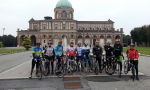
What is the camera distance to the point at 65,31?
61750mm

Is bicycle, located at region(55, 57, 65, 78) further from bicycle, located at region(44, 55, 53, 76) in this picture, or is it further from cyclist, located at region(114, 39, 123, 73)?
cyclist, located at region(114, 39, 123, 73)

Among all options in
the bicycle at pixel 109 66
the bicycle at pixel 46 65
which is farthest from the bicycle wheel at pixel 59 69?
→ the bicycle at pixel 109 66

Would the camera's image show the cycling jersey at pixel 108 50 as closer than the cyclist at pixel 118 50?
No

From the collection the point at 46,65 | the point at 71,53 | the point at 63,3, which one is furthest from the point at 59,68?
the point at 63,3

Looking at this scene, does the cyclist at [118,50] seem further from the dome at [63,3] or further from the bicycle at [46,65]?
the dome at [63,3]

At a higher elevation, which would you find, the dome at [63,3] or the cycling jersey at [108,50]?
the dome at [63,3]

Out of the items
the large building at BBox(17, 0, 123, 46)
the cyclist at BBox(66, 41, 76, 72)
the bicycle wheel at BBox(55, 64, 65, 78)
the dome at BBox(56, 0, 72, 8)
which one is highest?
the dome at BBox(56, 0, 72, 8)

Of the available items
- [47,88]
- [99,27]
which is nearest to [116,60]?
[47,88]

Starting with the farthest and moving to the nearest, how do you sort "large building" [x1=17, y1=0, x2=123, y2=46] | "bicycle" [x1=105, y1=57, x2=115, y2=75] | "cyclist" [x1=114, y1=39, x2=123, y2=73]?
"large building" [x1=17, y1=0, x2=123, y2=46]
"bicycle" [x1=105, y1=57, x2=115, y2=75]
"cyclist" [x1=114, y1=39, x2=123, y2=73]

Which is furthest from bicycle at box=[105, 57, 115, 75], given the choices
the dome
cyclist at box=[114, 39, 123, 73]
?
the dome

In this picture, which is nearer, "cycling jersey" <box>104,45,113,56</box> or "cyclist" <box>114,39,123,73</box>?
"cyclist" <box>114,39,123,73</box>

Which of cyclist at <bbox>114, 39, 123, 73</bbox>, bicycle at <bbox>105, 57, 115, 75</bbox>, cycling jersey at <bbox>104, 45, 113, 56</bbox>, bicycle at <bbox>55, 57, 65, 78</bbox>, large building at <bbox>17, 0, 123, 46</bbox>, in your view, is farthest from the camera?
large building at <bbox>17, 0, 123, 46</bbox>

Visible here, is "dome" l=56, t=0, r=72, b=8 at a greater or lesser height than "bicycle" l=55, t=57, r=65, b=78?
greater

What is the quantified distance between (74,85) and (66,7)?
6031cm
